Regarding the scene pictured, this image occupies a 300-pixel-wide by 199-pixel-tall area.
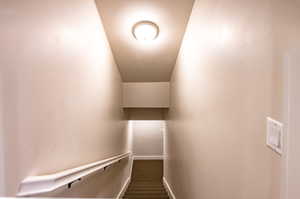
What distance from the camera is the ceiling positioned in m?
2.65

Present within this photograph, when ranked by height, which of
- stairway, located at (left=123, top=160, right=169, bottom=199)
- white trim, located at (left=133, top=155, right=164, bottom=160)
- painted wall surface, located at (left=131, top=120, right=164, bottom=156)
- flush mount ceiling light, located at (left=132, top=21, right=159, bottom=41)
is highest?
flush mount ceiling light, located at (left=132, top=21, right=159, bottom=41)

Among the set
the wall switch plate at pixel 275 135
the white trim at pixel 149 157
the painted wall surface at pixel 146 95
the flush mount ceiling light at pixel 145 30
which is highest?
the flush mount ceiling light at pixel 145 30

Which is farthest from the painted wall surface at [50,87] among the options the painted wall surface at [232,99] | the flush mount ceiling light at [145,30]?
the painted wall surface at [232,99]

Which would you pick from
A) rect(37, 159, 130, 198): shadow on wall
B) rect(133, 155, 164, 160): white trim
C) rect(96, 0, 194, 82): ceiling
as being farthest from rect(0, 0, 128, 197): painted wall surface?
rect(133, 155, 164, 160): white trim

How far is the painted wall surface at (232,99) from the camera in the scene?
3.69 ft

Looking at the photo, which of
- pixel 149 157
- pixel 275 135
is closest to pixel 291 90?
pixel 275 135

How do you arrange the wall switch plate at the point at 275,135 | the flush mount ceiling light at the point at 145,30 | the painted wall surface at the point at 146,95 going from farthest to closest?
1. the painted wall surface at the point at 146,95
2. the flush mount ceiling light at the point at 145,30
3. the wall switch plate at the point at 275,135

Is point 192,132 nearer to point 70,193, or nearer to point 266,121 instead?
point 70,193

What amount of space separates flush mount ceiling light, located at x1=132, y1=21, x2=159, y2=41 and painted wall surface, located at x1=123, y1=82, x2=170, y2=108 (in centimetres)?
162

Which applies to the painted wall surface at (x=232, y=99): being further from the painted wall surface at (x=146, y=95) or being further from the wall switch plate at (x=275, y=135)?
the painted wall surface at (x=146, y=95)

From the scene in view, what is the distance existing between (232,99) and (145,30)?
168 cm

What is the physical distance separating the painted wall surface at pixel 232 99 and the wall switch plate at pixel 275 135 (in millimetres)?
26

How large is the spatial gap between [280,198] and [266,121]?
0.28 metres

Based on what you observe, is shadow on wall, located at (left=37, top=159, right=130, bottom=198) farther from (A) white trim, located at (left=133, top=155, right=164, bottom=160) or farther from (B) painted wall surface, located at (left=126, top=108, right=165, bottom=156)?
(A) white trim, located at (left=133, top=155, right=164, bottom=160)
